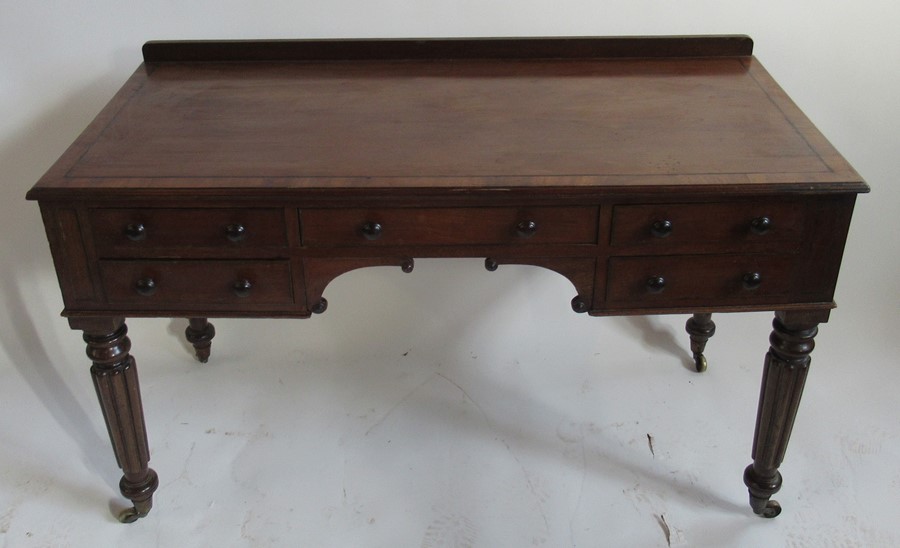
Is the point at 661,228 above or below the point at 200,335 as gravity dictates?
above

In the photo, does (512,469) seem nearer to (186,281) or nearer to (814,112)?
(186,281)

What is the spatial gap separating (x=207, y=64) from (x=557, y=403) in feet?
3.78

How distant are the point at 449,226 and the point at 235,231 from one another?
0.37m

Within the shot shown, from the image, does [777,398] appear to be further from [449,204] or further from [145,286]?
[145,286]

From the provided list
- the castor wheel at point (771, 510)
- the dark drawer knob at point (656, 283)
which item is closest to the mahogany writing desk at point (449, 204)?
the dark drawer knob at point (656, 283)

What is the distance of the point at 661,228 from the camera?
1709 millimetres

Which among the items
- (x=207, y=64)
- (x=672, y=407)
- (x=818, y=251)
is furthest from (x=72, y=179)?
(x=672, y=407)

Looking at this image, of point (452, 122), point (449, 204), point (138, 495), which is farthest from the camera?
point (138, 495)

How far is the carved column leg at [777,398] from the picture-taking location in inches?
73.5

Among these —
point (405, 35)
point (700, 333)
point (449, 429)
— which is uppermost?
point (405, 35)

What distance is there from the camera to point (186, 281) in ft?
5.90

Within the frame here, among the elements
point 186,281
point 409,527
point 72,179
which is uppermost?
point 72,179

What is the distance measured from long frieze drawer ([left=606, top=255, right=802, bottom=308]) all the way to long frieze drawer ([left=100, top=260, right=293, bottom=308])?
609mm

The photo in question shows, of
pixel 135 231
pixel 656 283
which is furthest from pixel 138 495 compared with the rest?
pixel 656 283
